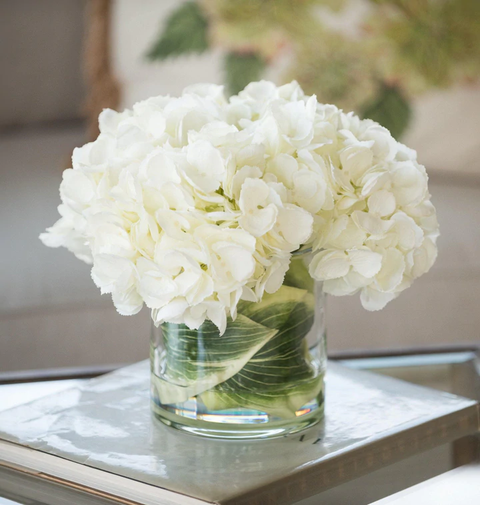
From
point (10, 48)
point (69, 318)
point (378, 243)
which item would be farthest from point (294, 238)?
point (10, 48)

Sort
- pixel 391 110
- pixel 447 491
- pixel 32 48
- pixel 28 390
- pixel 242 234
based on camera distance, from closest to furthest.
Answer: pixel 242 234, pixel 447 491, pixel 28 390, pixel 391 110, pixel 32 48

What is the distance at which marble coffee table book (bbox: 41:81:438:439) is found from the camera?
20.5 inches

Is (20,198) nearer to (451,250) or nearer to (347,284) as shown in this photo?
(451,250)

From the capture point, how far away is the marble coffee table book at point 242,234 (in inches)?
20.5

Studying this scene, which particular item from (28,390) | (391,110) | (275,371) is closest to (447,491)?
(275,371)

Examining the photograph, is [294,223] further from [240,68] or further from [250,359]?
[240,68]

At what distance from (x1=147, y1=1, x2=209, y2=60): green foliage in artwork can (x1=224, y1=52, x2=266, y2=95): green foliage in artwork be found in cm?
6

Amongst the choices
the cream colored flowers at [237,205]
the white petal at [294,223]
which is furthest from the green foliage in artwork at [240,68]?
the white petal at [294,223]

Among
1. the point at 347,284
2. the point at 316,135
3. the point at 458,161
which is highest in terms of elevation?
the point at 458,161

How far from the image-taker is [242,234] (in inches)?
20.2

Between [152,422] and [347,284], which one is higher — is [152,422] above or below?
below

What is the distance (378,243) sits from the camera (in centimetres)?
57

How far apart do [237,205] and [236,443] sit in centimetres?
19

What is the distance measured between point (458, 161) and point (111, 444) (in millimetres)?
1274
